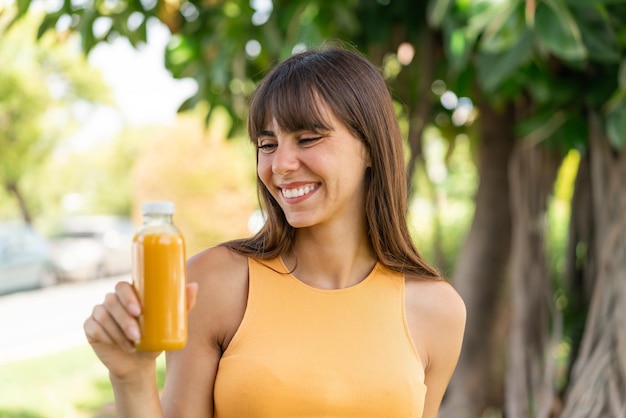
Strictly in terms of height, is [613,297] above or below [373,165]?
below

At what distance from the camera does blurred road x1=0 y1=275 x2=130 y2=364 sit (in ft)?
30.1

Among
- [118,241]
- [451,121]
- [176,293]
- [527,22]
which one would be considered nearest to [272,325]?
[176,293]

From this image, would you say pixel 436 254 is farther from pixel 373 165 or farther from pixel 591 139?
pixel 373 165

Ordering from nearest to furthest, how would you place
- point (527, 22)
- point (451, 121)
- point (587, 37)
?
point (527, 22), point (587, 37), point (451, 121)

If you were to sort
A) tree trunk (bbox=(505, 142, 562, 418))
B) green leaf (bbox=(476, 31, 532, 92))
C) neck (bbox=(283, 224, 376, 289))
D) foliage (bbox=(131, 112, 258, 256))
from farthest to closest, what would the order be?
foliage (bbox=(131, 112, 258, 256)) < tree trunk (bbox=(505, 142, 562, 418)) < green leaf (bbox=(476, 31, 532, 92)) < neck (bbox=(283, 224, 376, 289))

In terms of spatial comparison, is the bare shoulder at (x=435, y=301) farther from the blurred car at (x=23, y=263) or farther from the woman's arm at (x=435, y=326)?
the blurred car at (x=23, y=263)

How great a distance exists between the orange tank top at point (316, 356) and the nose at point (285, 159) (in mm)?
212

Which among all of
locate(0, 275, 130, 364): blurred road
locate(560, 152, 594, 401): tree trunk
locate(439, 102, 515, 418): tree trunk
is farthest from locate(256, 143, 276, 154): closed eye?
locate(0, 275, 130, 364): blurred road

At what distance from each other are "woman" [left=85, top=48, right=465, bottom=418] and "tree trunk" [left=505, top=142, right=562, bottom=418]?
2642 mm

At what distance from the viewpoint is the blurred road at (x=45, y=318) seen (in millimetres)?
9164

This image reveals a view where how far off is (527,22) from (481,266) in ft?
7.86

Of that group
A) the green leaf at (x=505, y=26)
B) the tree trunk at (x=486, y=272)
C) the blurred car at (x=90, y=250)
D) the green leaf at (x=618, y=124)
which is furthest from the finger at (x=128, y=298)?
the blurred car at (x=90, y=250)

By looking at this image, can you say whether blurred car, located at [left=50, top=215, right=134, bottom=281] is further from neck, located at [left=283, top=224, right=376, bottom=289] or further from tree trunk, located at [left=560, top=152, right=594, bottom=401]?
neck, located at [left=283, top=224, right=376, bottom=289]

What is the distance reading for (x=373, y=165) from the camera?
6.06 feet
